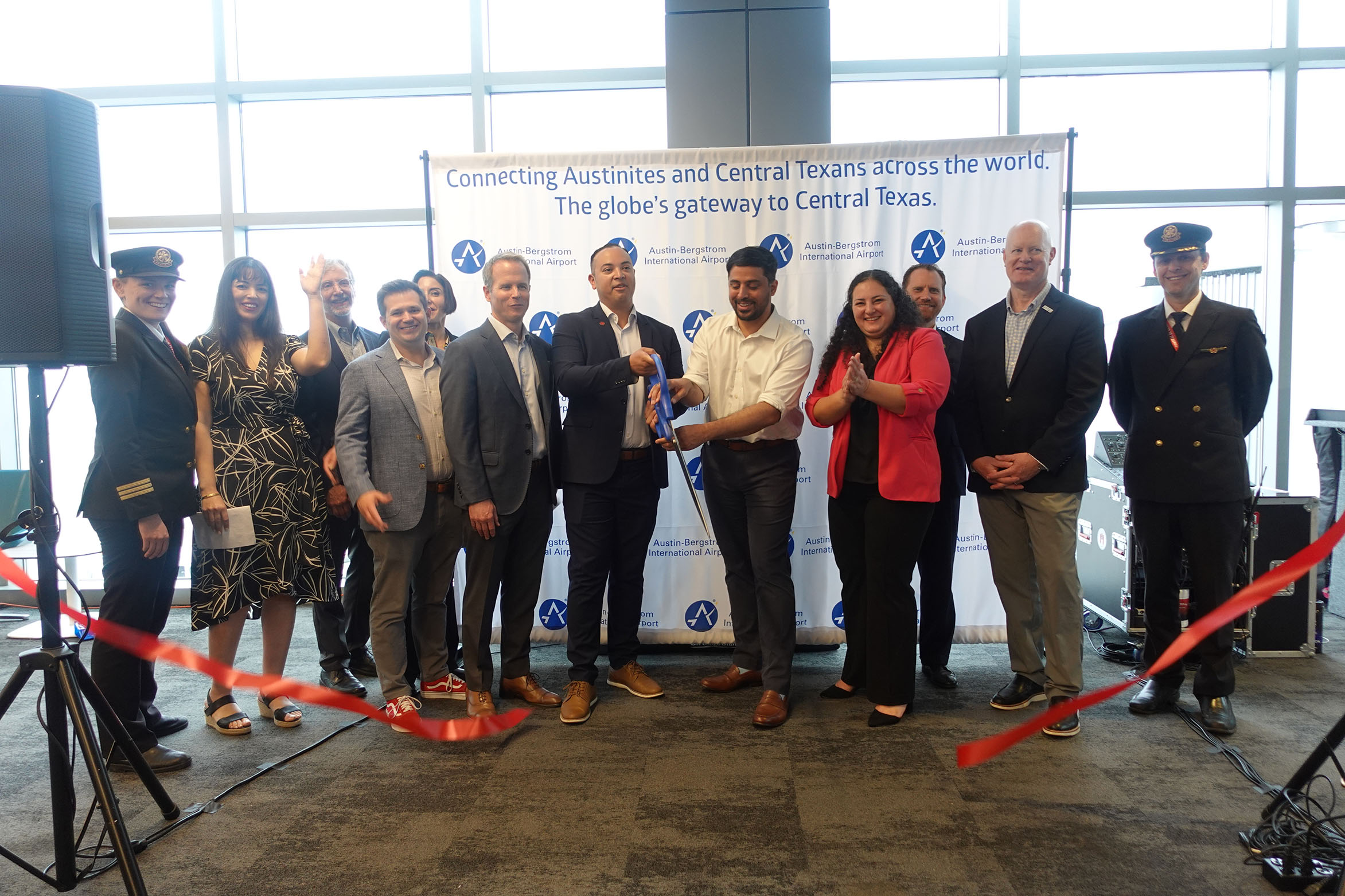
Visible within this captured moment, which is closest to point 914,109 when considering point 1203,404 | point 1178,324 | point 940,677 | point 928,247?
point 928,247

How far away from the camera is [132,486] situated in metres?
2.71

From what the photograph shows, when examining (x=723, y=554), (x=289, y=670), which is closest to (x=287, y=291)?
(x=289, y=670)

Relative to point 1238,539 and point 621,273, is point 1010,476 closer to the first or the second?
point 1238,539

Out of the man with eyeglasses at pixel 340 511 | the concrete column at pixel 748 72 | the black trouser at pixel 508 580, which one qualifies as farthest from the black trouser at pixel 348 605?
the concrete column at pixel 748 72

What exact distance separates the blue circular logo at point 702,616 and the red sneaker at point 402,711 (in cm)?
137

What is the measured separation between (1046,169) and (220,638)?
3.87 m

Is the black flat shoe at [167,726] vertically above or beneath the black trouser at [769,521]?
beneath

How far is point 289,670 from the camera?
157 inches

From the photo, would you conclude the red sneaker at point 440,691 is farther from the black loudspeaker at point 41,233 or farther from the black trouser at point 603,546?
the black loudspeaker at point 41,233

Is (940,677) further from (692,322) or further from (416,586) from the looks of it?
(416,586)

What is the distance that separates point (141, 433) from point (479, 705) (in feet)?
4.96

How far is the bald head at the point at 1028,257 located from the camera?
3070mm

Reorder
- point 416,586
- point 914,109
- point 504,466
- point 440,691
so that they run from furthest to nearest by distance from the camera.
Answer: point 914,109 < point 440,691 < point 416,586 < point 504,466

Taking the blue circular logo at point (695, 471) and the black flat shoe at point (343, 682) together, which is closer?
the black flat shoe at point (343, 682)
